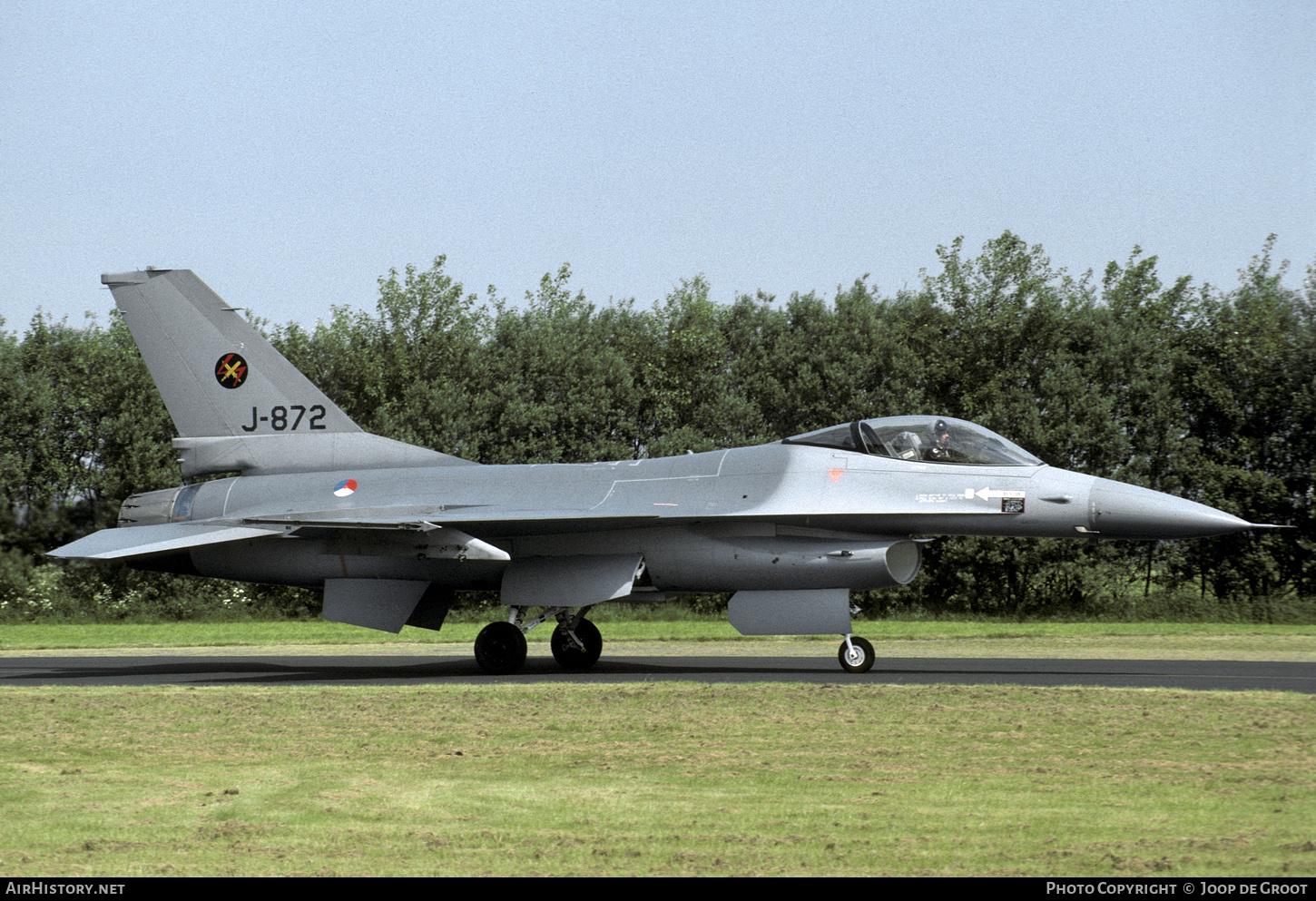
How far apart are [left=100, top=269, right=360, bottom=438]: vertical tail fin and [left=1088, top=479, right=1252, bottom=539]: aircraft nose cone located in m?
10.0

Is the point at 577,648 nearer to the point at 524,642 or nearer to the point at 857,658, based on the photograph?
the point at 524,642

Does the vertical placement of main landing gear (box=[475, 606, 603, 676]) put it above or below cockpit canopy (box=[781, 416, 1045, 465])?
below

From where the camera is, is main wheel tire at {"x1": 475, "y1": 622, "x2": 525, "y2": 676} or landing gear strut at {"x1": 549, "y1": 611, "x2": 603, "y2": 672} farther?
landing gear strut at {"x1": 549, "y1": 611, "x2": 603, "y2": 672}

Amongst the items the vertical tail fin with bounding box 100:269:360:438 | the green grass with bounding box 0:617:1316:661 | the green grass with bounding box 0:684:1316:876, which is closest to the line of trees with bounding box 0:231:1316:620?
the green grass with bounding box 0:617:1316:661

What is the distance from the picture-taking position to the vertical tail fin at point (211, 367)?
18125mm

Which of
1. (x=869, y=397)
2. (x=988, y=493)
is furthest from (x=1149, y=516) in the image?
(x=869, y=397)

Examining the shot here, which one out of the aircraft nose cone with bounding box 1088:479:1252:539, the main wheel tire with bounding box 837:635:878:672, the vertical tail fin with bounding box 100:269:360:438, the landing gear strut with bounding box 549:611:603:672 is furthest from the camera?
the vertical tail fin with bounding box 100:269:360:438

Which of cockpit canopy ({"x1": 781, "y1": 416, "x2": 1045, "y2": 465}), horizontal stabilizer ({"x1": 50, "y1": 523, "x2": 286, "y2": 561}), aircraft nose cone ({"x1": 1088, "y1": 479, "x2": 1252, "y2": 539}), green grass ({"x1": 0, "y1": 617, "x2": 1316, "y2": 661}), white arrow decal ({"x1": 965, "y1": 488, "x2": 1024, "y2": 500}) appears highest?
cockpit canopy ({"x1": 781, "y1": 416, "x2": 1045, "y2": 465})

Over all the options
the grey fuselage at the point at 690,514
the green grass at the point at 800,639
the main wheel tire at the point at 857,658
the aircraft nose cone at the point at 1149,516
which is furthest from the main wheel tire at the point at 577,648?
the aircraft nose cone at the point at 1149,516

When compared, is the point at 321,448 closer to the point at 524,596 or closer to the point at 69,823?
the point at 524,596

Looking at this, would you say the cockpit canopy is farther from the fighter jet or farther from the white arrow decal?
the white arrow decal

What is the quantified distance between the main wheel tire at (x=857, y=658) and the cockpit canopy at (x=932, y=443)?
221 centimetres

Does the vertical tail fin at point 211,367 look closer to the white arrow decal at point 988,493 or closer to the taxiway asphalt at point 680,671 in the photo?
the taxiway asphalt at point 680,671

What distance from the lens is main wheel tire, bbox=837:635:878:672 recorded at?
14.6 metres
